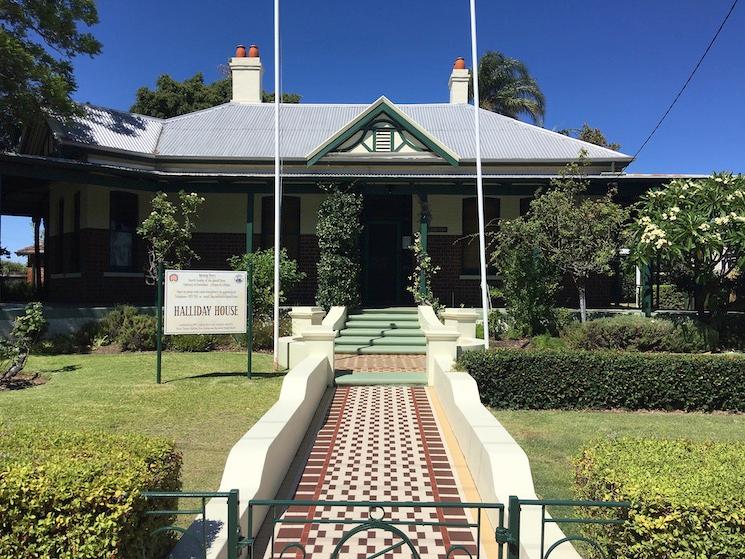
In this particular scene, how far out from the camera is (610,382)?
9031mm

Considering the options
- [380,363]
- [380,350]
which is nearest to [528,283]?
[380,350]

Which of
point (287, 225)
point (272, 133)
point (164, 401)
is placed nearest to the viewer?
point (164, 401)

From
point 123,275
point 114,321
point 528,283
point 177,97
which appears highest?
point 177,97

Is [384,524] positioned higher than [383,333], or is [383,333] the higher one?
[383,333]

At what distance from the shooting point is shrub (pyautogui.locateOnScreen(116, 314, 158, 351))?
13703 millimetres

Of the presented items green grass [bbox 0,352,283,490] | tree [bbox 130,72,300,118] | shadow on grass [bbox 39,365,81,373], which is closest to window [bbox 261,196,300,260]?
green grass [bbox 0,352,283,490]

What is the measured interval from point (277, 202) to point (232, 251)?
5.20m

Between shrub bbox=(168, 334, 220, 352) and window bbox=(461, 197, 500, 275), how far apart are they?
7.90m

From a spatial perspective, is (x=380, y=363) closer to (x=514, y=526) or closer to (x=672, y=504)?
(x=514, y=526)

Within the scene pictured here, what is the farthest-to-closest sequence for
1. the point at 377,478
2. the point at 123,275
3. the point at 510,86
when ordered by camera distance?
1. the point at 510,86
2. the point at 123,275
3. the point at 377,478

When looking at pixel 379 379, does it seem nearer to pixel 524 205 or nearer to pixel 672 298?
pixel 524 205

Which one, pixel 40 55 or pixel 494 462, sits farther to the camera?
pixel 40 55

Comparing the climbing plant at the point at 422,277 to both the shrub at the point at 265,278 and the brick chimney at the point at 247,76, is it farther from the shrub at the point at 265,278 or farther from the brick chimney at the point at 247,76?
the brick chimney at the point at 247,76

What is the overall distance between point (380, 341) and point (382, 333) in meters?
0.58
